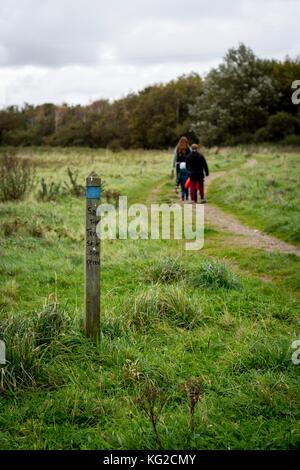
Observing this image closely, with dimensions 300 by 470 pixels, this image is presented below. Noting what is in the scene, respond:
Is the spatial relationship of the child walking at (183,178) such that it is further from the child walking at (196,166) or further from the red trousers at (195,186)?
the child walking at (196,166)

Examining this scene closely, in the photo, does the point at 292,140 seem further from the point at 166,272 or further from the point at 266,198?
the point at 166,272

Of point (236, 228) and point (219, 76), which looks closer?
point (236, 228)

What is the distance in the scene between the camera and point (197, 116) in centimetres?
5556

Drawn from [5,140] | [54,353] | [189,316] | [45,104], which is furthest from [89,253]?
[45,104]

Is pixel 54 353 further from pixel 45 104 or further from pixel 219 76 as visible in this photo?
pixel 45 104

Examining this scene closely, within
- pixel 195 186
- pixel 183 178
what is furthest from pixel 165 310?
pixel 183 178

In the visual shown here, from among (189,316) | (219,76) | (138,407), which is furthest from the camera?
(219,76)

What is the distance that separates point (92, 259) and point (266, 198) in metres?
11.0

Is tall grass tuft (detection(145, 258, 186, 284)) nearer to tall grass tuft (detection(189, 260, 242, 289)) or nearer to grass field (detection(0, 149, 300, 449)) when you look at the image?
grass field (detection(0, 149, 300, 449))

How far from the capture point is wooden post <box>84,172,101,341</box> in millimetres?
5102

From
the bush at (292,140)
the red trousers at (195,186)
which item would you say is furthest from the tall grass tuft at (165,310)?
the bush at (292,140)

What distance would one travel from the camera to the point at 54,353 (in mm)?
5012
